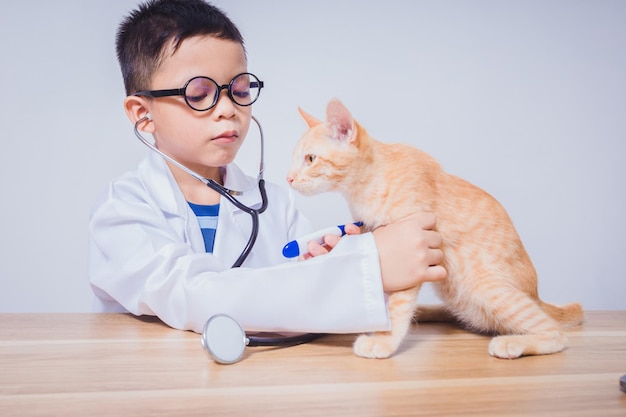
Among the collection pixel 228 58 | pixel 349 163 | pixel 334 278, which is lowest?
pixel 334 278

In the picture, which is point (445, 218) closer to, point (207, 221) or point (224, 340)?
point (224, 340)

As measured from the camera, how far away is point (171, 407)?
2.68ft

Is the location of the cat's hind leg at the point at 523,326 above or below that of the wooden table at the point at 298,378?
above

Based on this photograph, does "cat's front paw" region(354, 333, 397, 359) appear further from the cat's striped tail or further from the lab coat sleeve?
the cat's striped tail

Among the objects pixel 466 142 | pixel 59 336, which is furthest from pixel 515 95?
pixel 59 336

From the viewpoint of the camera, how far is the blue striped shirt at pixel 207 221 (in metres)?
1.87

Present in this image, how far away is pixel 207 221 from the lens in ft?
6.18

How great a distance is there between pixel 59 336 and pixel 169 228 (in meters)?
0.43

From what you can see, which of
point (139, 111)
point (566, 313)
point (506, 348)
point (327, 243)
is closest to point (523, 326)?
point (506, 348)

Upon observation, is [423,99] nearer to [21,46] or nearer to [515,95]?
[515,95]

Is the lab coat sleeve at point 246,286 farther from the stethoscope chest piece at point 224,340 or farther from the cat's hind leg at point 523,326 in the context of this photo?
the cat's hind leg at point 523,326

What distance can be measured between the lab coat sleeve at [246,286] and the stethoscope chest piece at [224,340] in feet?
0.35

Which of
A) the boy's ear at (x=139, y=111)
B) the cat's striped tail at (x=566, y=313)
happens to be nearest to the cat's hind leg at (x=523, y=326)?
the cat's striped tail at (x=566, y=313)

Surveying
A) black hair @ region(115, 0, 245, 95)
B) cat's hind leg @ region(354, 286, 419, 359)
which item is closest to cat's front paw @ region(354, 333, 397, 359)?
cat's hind leg @ region(354, 286, 419, 359)
